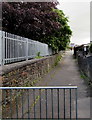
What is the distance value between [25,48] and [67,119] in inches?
204

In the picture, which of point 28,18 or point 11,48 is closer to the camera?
point 11,48

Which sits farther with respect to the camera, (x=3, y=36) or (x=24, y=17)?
(x=24, y=17)

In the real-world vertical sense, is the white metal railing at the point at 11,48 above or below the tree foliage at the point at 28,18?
below

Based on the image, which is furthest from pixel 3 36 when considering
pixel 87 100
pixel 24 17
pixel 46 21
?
pixel 46 21

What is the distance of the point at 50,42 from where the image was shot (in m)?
23.1

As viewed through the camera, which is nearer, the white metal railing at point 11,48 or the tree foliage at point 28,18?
the white metal railing at point 11,48

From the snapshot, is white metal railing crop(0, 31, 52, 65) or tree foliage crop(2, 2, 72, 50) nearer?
white metal railing crop(0, 31, 52, 65)

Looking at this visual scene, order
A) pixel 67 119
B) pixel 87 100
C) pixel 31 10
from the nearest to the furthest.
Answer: pixel 67 119
pixel 87 100
pixel 31 10

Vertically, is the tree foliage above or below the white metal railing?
above

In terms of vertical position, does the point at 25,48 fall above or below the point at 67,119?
above

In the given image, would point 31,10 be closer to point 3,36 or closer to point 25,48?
point 25,48

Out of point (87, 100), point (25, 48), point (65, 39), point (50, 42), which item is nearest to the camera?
point (87, 100)

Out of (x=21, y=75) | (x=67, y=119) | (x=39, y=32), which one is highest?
(x=39, y=32)

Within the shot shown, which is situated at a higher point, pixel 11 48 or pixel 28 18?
pixel 28 18
